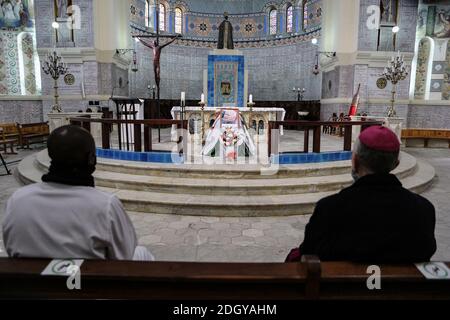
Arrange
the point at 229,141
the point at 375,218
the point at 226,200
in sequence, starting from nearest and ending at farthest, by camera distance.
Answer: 1. the point at 375,218
2. the point at 226,200
3. the point at 229,141

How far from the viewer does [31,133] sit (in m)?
12.2

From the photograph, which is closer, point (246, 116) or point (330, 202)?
point (330, 202)

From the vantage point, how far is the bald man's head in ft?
5.48

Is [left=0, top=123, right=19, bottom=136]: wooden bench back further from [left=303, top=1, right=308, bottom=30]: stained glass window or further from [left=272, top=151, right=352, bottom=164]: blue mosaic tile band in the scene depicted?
[left=303, top=1, right=308, bottom=30]: stained glass window

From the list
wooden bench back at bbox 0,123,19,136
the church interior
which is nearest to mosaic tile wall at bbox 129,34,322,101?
the church interior

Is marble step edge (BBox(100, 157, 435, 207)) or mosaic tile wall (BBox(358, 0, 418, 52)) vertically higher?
mosaic tile wall (BBox(358, 0, 418, 52))

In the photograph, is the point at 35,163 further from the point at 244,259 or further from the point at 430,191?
the point at 430,191

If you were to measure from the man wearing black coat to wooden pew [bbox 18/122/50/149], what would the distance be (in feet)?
40.1

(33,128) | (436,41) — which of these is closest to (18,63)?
(33,128)

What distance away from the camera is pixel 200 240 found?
14.0 ft

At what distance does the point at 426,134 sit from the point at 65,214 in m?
14.4

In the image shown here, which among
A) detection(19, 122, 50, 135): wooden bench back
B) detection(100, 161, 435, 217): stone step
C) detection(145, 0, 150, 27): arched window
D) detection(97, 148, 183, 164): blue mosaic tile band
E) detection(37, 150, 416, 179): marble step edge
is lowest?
detection(100, 161, 435, 217): stone step

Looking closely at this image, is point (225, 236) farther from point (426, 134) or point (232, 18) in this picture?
point (232, 18)
